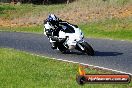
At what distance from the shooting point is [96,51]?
17703mm

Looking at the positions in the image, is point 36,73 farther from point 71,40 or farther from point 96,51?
point 96,51

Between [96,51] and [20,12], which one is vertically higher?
[96,51]

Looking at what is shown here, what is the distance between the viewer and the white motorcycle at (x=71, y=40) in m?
16.0

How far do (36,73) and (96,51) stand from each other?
20.5ft

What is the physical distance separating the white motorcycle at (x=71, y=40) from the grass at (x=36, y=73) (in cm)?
188

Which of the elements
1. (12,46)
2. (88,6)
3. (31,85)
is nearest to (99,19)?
(88,6)

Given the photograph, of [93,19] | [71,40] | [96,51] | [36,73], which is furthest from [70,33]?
[93,19]

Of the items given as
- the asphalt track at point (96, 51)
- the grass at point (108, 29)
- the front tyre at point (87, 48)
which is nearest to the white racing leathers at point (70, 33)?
the front tyre at point (87, 48)

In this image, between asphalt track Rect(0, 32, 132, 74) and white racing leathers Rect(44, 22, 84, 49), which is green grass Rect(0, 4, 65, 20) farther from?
white racing leathers Rect(44, 22, 84, 49)

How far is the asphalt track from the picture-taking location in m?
14.2

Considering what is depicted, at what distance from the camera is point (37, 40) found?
22.1 metres

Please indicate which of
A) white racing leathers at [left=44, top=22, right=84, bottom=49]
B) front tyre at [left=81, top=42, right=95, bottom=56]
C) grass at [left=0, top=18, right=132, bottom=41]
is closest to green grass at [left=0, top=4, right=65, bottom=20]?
grass at [left=0, top=18, right=132, bottom=41]

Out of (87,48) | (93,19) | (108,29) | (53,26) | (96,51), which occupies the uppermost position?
(53,26)

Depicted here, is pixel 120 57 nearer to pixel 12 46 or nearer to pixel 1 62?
pixel 1 62
